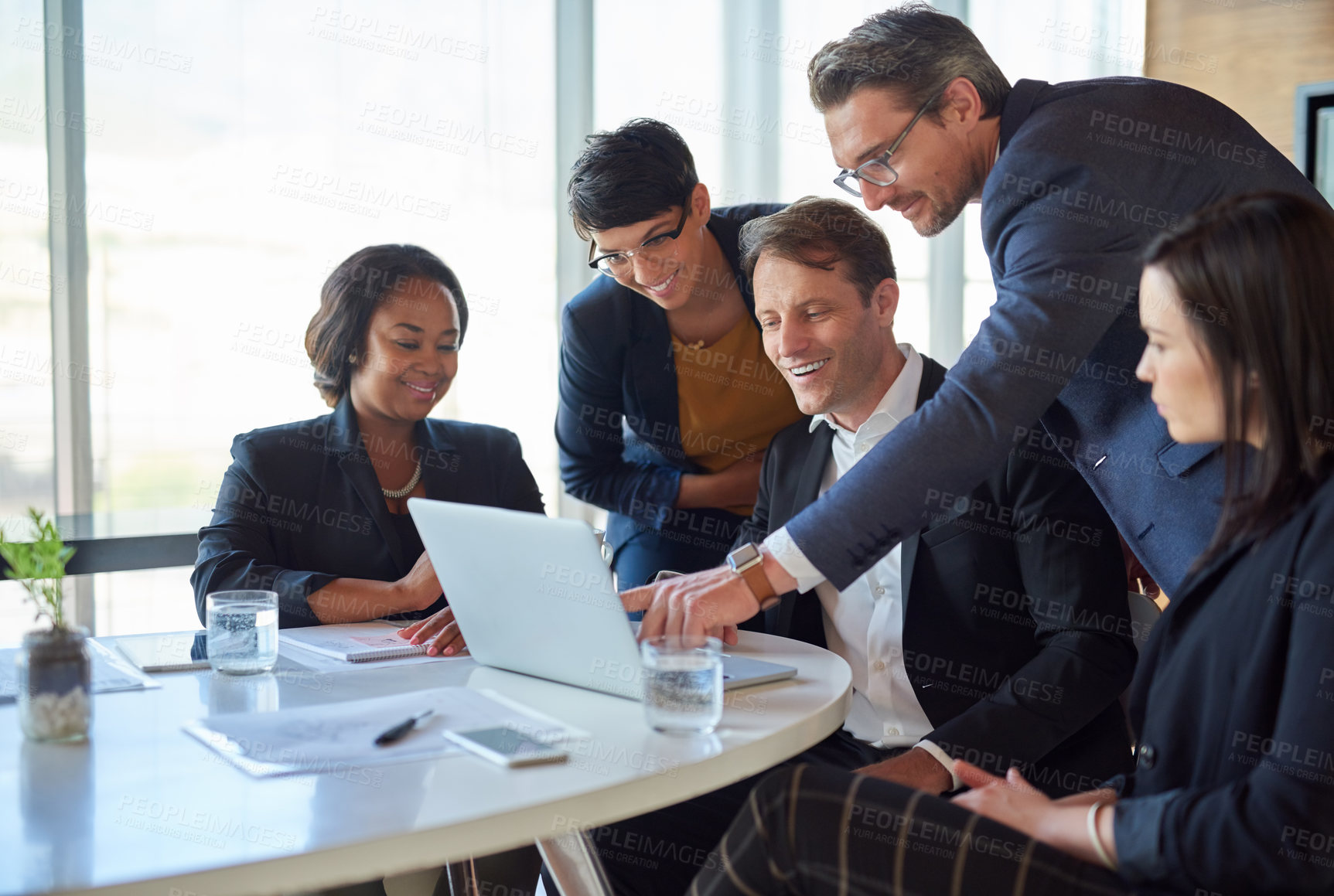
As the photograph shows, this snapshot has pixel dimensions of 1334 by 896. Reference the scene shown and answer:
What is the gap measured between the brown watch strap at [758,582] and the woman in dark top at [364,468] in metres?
0.64

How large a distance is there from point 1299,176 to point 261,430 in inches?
70.2

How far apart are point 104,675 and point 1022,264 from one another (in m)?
1.30

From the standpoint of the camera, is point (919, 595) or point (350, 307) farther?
point (350, 307)

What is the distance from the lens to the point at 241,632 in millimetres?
1468

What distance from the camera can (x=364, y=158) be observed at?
3.32 meters

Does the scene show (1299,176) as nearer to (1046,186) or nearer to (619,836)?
(1046,186)

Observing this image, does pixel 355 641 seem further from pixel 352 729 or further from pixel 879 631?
pixel 879 631

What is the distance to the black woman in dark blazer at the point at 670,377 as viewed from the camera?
2221 millimetres

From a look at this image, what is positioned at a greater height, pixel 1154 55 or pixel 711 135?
pixel 1154 55

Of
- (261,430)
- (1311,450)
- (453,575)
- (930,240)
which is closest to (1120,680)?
(1311,450)

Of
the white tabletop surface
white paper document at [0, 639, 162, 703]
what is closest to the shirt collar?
the white tabletop surface

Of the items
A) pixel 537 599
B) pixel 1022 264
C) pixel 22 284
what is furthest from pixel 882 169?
pixel 22 284

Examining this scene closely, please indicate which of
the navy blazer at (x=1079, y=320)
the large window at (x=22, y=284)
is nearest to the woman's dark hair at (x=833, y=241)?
the navy blazer at (x=1079, y=320)

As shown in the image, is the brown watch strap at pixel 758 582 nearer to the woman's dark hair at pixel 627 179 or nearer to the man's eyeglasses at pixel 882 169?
the man's eyeglasses at pixel 882 169
